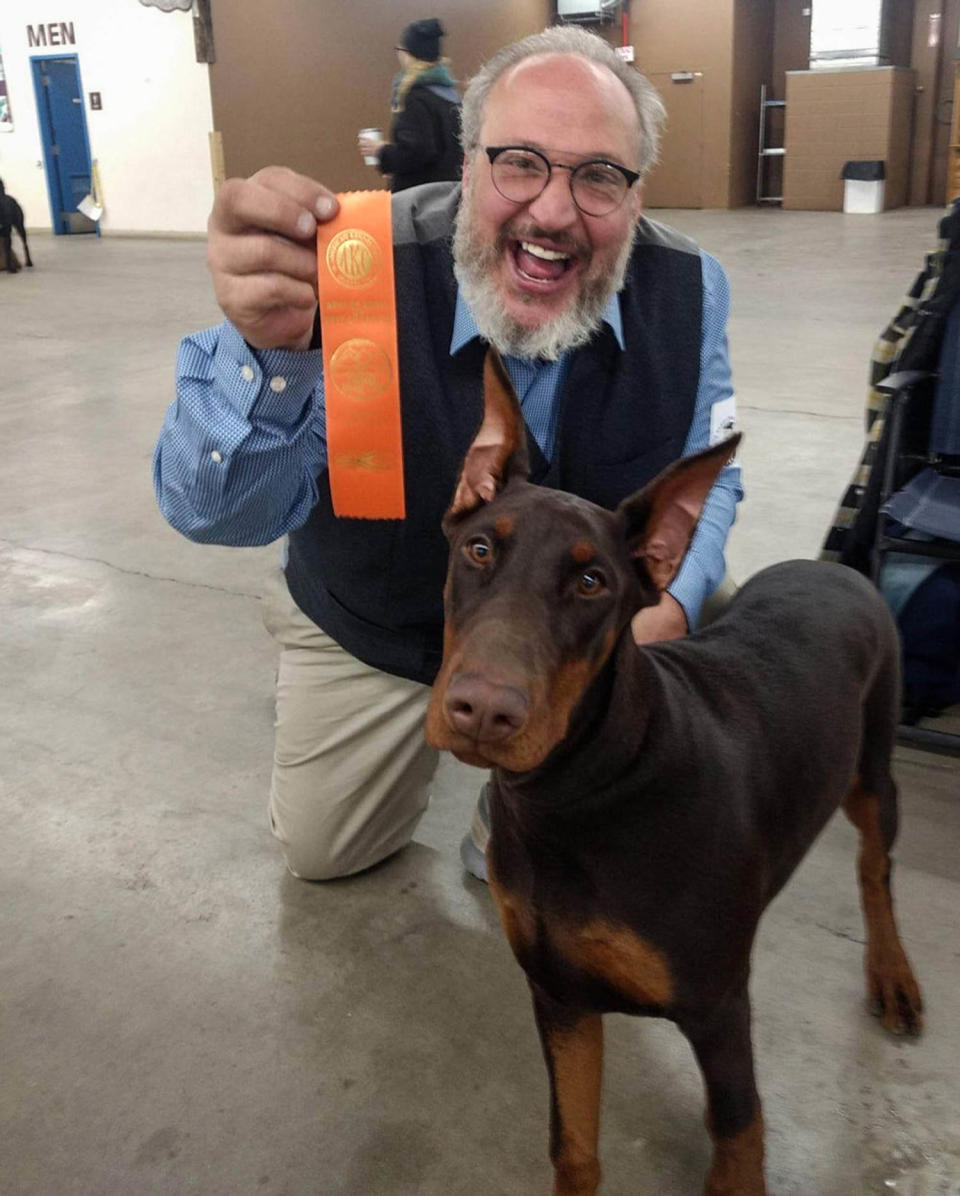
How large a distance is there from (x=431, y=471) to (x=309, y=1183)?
116cm

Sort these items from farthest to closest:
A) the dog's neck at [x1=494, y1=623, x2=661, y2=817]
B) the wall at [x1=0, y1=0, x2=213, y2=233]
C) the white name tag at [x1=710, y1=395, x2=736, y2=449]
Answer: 1. the wall at [x1=0, y1=0, x2=213, y2=233]
2. the white name tag at [x1=710, y1=395, x2=736, y2=449]
3. the dog's neck at [x1=494, y1=623, x2=661, y2=817]

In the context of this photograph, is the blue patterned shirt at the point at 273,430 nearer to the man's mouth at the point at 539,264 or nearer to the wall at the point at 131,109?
the man's mouth at the point at 539,264

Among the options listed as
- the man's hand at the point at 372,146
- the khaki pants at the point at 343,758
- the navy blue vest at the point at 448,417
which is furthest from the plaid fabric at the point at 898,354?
the man's hand at the point at 372,146

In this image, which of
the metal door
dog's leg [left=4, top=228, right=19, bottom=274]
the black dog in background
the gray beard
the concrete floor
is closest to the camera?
the concrete floor

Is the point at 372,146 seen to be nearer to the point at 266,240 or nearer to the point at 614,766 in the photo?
the point at 266,240

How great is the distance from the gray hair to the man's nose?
0.20 meters

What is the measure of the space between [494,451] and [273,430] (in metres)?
0.56

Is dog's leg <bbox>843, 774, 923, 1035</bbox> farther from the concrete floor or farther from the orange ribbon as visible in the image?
the orange ribbon

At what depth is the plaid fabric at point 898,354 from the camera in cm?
282

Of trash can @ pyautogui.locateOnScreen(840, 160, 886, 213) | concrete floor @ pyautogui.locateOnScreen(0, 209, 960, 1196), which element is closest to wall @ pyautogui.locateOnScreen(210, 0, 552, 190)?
trash can @ pyautogui.locateOnScreen(840, 160, 886, 213)

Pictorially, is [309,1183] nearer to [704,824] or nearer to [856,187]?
[704,824]

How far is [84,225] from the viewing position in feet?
52.5

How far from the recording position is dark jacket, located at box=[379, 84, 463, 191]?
670 centimetres

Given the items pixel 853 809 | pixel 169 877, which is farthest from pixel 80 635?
pixel 853 809
